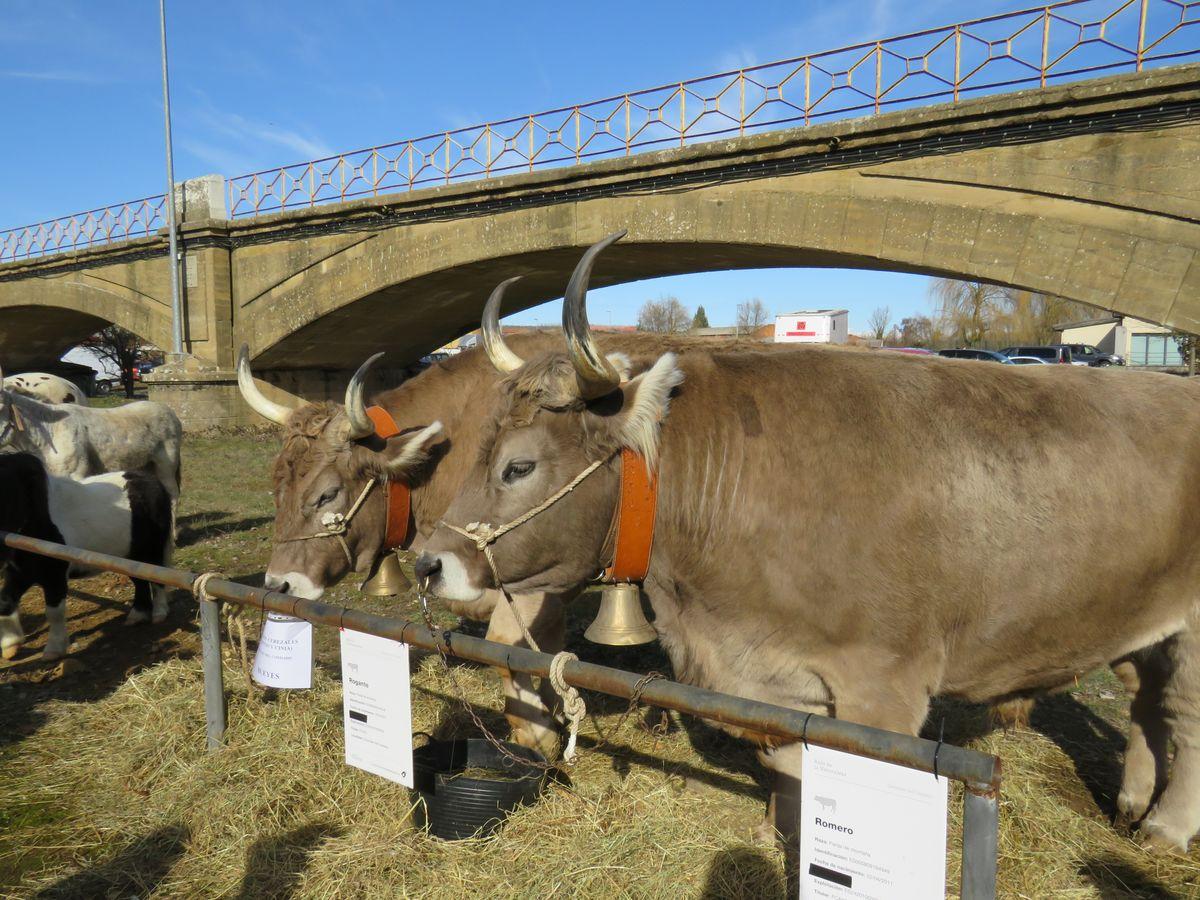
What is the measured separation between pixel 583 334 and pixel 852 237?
34.1ft

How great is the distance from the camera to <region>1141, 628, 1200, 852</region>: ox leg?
3.29 m

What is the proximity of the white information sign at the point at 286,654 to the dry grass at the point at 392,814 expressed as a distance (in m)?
0.47

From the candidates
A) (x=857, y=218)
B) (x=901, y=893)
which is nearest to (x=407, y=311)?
(x=857, y=218)

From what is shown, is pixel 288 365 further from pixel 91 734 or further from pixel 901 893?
pixel 901 893

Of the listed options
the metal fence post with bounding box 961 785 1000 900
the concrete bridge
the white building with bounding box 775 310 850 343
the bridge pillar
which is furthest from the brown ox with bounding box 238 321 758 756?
the bridge pillar

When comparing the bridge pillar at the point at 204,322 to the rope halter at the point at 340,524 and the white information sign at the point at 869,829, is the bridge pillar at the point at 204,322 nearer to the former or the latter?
the rope halter at the point at 340,524

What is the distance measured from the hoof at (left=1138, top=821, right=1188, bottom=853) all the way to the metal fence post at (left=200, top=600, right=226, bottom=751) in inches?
174

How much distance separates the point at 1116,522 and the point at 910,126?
9689mm

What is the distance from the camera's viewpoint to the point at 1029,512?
2.71 metres

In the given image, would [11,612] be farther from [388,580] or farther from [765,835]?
[765,835]

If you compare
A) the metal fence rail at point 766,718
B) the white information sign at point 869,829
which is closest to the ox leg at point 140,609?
the metal fence rail at point 766,718

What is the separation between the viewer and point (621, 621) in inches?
122

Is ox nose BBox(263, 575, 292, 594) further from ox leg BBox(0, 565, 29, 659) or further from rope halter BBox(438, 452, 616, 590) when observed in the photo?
ox leg BBox(0, 565, 29, 659)

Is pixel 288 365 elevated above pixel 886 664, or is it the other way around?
pixel 288 365
